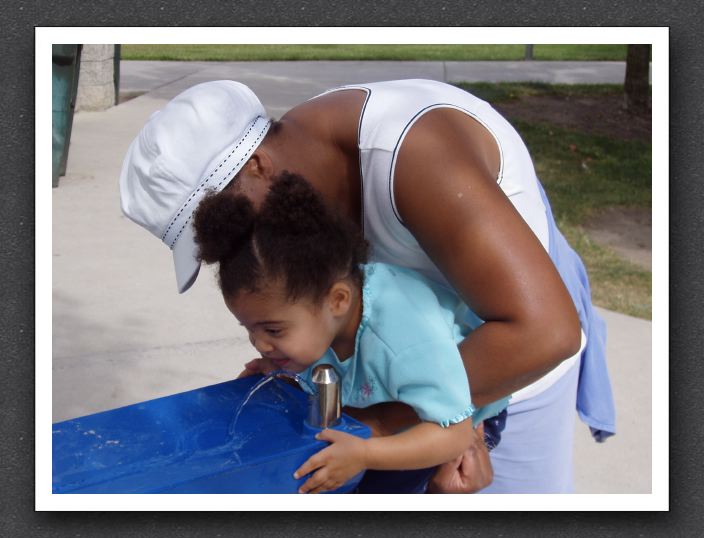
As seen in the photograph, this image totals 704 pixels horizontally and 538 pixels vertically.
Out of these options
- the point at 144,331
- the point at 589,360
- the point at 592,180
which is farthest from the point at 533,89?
the point at 589,360

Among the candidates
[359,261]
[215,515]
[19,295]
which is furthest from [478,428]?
[19,295]

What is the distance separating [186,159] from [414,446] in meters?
0.66

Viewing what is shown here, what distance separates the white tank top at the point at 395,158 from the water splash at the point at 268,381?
292 mm

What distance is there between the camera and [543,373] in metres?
1.82

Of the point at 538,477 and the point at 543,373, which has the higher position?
the point at 543,373

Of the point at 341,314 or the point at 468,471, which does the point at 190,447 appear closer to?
the point at 341,314

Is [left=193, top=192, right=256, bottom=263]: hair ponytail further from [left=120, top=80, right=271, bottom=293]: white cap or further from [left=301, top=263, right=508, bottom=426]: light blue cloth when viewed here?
[left=301, top=263, right=508, bottom=426]: light blue cloth

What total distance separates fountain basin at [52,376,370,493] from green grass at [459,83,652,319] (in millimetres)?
3536

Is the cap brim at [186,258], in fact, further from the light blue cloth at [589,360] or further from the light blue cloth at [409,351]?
the light blue cloth at [589,360]

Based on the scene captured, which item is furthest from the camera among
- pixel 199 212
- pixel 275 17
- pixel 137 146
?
pixel 275 17

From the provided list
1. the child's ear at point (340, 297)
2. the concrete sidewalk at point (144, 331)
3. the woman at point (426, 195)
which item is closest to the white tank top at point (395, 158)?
the woman at point (426, 195)

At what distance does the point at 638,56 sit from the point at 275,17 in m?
5.76

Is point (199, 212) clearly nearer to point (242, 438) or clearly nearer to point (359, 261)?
point (359, 261)

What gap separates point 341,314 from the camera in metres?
1.86
